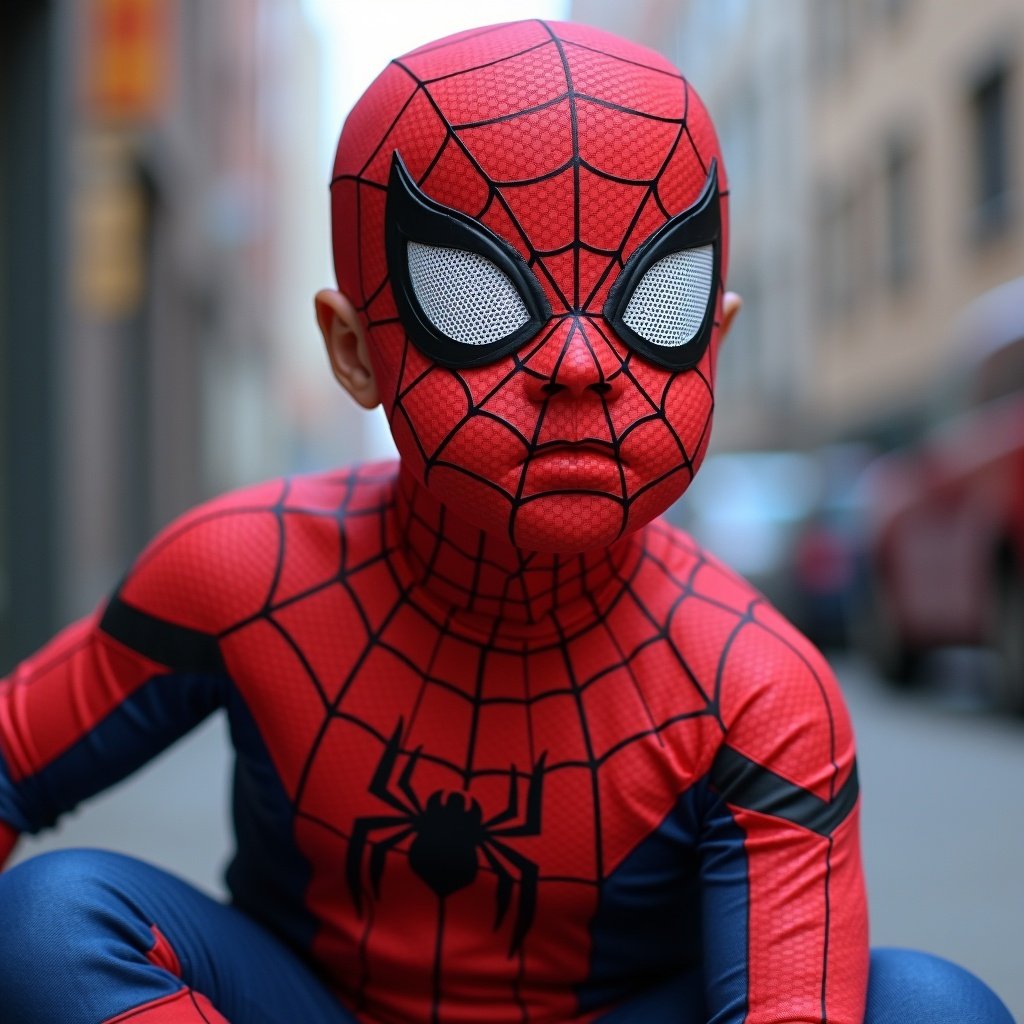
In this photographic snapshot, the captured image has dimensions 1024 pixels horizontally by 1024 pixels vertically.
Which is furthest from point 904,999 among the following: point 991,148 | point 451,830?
point 991,148

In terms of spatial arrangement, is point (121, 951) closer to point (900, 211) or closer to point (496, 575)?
point (496, 575)

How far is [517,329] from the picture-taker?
1506 mm

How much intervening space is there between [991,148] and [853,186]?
208 inches

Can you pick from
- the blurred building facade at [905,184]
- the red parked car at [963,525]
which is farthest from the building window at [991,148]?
the red parked car at [963,525]

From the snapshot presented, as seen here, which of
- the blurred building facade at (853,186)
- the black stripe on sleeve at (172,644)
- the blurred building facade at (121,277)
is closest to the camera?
the black stripe on sleeve at (172,644)

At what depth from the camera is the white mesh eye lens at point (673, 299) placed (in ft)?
5.04

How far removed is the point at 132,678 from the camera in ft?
5.71

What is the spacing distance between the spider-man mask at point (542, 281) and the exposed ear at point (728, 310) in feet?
0.45

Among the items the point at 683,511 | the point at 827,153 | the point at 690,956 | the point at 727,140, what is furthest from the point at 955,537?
the point at 727,140

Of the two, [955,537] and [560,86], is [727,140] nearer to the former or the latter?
[955,537]

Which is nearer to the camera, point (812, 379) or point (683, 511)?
point (683, 511)

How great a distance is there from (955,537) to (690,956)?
5.42m

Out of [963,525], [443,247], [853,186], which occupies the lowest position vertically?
[963,525]

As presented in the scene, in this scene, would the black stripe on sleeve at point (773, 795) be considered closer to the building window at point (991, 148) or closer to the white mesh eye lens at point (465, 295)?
the white mesh eye lens at point (465, 295)
